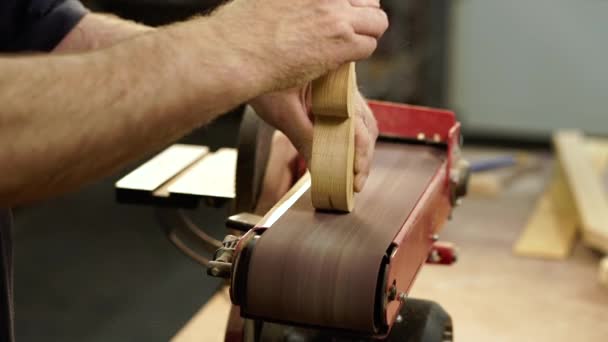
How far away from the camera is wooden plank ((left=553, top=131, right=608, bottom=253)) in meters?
2.06

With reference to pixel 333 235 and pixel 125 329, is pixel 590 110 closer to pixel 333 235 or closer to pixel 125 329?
pixel 125 329

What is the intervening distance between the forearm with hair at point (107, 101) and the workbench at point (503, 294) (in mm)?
902

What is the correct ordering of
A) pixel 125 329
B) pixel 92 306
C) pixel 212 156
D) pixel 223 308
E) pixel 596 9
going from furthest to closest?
1. pixel 596 9
2. pixel 92 306
3. pixel 125 329
4. pixel 223 308
5. pixel 212 156

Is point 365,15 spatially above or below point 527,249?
above

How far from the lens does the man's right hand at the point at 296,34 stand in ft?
2.23

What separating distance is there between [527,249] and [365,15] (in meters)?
1.56

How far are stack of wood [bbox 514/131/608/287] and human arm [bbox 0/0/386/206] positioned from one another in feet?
4.60

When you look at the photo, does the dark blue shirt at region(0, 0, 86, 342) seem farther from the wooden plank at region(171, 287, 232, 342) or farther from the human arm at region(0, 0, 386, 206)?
the wooden plank at region(171, 287, 232, 342)

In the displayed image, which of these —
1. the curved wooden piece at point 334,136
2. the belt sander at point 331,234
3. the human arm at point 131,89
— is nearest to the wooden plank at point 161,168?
the belt sander at point 331,234

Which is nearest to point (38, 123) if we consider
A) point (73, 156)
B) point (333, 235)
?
point (73, 156)

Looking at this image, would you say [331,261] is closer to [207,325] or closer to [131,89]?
[131,89]

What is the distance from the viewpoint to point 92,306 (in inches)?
77.2

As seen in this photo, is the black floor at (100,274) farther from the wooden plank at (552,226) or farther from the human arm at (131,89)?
the human arm at (131,89)

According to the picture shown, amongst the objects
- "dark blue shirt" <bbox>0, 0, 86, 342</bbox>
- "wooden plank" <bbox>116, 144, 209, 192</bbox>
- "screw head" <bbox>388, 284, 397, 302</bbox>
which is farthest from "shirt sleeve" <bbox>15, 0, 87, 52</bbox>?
"screw head" <bbox>388, 284, 397, 302</bbox>
